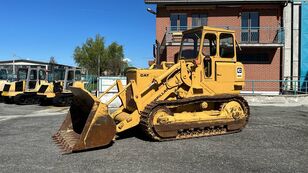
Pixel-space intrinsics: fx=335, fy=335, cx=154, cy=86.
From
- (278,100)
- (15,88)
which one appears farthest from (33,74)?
(278,100)

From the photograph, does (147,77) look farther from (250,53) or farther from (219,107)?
(250,53)

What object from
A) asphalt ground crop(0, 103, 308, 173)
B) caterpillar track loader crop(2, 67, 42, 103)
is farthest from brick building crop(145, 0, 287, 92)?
asphalt ground crop(0, 103, 308, 173)

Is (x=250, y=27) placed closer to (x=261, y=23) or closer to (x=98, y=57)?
(x=261, y=23)

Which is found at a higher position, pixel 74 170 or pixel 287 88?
pixel 287 88

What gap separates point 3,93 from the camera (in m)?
21.4

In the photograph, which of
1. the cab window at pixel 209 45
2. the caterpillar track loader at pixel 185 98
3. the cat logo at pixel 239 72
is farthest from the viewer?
the cat logo at pixel 239 72

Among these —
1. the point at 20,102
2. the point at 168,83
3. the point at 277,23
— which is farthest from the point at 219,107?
the point at 277,23

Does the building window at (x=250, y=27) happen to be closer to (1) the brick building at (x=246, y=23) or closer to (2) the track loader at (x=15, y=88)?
(1) the brick building at (x=246, y=23)

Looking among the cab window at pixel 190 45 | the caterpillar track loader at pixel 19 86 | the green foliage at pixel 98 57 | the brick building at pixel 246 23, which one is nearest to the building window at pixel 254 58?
the brick building at pixel 246 23

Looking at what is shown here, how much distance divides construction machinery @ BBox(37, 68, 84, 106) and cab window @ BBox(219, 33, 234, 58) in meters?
11.2

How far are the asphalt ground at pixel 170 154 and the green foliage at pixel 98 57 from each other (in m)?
45.5

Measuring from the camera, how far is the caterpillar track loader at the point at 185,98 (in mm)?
8641

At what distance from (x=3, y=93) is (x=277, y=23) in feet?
65.7

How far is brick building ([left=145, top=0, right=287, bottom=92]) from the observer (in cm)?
2456
